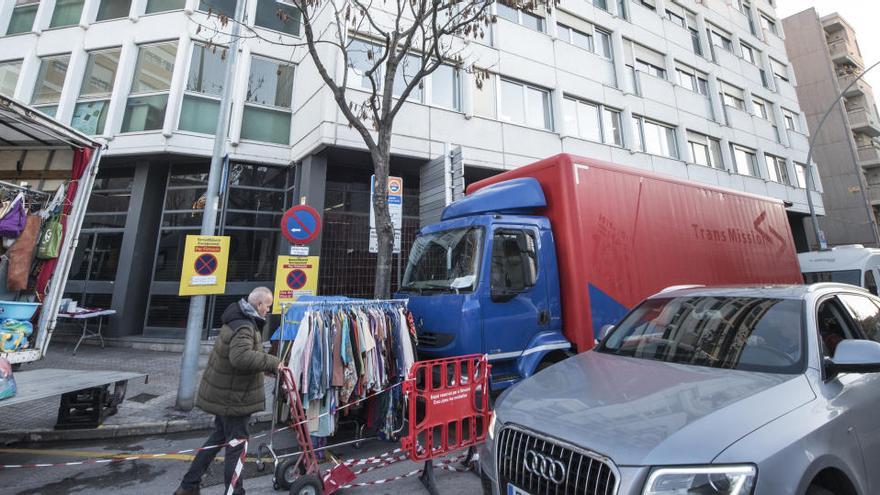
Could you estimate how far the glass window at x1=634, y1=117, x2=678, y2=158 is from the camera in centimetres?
1543

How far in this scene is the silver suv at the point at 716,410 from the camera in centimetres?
160

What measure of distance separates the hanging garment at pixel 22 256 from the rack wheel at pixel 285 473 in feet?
13.5

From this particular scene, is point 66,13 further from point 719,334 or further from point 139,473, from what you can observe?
point 719,334

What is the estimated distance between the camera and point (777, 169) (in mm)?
20859

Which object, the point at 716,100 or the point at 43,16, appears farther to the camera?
the point at 716,100

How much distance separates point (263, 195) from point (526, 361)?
9.49 m

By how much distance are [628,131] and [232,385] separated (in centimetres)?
1579

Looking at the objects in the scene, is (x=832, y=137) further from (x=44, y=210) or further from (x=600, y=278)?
(x=44, y=210)

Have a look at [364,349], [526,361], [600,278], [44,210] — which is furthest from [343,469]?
[44,210]

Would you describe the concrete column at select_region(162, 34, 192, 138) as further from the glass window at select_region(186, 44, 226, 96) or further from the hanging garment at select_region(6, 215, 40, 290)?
the hanging garment at select_region(6, 215, 40, 290)

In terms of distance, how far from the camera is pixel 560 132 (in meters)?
13.1

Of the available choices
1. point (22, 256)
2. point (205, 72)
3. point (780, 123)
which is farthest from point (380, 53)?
point (780, 123)

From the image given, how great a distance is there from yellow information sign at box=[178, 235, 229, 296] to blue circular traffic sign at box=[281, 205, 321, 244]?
3.45 feet

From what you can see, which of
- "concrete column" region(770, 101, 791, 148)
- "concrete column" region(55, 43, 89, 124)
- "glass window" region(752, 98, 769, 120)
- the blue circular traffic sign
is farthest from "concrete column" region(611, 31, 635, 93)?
"concrete column" region(55, 43, 89, 124)
